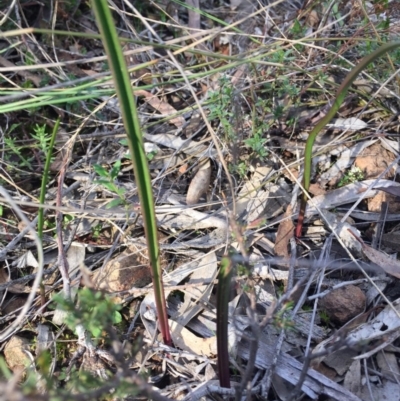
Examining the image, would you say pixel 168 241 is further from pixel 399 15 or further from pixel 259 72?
pixel 399 15

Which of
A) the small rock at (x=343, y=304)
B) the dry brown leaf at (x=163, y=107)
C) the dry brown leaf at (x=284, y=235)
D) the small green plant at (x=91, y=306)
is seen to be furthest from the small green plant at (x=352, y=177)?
the small green plant at (x=91, y=306)

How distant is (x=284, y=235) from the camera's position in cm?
146

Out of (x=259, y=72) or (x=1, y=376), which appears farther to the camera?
(x=259, y=72)

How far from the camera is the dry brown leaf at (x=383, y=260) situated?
52.1 inches

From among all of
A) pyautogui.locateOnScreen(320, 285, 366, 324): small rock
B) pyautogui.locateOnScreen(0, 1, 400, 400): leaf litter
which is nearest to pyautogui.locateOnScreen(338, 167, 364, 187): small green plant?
pyautogui.locateOnScreen(0, 1, 400, 400): leaf litter

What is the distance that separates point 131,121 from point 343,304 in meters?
0.71

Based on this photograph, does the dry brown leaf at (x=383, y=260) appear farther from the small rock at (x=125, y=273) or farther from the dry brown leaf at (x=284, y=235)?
the small rock at (x=125, y=273)

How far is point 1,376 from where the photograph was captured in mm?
1209

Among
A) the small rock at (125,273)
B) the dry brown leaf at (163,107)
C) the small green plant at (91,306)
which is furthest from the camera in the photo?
the dry brown leaf at (163,107)

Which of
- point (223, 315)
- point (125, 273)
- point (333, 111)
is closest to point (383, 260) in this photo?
point (333, 111)

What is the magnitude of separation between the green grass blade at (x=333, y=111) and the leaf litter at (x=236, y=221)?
64 mm

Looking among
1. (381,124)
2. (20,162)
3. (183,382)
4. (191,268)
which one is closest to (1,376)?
(183,382)

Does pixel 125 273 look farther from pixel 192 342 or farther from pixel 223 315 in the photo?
pixel 223 315

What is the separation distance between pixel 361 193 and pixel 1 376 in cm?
107
